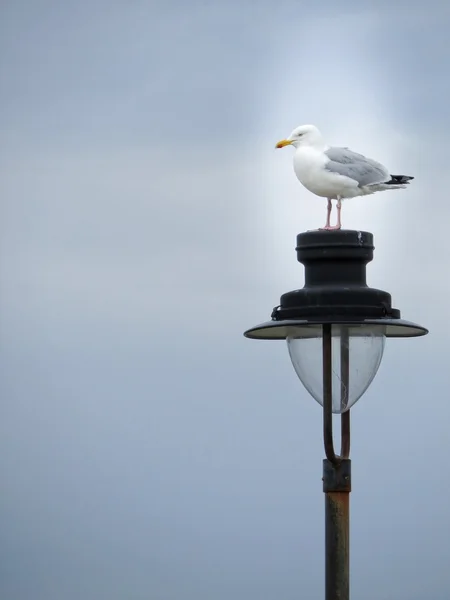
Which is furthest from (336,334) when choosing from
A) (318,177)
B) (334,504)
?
(318,177)

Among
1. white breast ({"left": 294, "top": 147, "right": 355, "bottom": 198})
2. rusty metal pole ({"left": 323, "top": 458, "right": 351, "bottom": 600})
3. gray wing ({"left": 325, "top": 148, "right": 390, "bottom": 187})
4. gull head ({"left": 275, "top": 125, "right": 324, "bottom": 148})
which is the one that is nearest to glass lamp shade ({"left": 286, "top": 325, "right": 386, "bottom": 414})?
rusty metal pole ({"left": 323, "top": 458, "right": 351, "bottom": 600})

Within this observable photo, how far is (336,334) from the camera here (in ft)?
26.7

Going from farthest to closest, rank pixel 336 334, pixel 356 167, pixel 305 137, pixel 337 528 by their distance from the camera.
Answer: pixel 305 137, pixel 356 167, pixel 336 334, pixel 337 528

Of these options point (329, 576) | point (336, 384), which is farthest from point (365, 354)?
point (329, 576)

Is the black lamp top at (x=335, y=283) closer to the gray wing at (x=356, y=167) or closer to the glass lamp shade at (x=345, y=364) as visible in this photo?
the glass lamp shade at (x=345, y=364)

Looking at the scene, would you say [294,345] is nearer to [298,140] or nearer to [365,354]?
[365,354]

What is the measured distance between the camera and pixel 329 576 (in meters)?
7.86

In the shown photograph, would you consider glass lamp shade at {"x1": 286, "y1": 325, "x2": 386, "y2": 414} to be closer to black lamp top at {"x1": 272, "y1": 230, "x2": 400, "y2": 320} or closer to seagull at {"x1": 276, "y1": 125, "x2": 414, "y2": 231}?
black lamp top at {"x1": 272, "y1": 230, "x2": 400, "y2": 320}

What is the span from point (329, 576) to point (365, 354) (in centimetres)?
155

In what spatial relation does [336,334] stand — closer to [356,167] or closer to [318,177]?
[318,177]

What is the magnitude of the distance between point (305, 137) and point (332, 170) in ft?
1.80

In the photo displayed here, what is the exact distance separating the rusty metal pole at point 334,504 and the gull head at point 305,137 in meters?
4.67

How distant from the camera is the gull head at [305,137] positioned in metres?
12.2

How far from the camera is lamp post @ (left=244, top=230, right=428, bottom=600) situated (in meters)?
7.89
